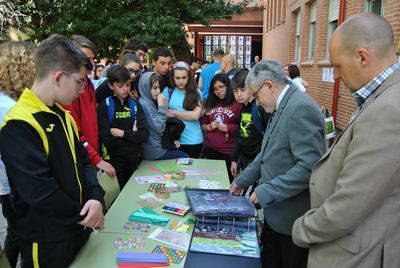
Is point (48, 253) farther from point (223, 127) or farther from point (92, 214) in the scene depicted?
point (223, 127)

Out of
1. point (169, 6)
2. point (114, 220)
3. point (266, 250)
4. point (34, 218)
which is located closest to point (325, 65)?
point (169, 6)

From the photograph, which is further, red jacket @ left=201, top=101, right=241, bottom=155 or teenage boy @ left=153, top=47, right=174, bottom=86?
teenage boy @ left=153, top=47, right=174, bottom=86

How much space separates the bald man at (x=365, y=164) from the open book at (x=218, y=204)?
697 millimetres

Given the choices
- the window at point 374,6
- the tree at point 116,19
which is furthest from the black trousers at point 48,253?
the tree at point 116,19

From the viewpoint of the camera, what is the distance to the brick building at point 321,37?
6.56 metres

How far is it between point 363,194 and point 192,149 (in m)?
2.67

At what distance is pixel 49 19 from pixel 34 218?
11.0 m

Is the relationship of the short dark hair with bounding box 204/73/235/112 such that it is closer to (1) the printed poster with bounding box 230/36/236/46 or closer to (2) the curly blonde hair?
(2) the curly blonde hair

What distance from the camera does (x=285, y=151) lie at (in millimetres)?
2199

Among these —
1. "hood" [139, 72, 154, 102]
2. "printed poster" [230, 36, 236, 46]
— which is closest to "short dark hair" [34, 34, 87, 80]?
"hood" [139, 72, 154, 102]

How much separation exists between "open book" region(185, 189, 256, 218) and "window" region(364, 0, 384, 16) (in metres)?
5.10

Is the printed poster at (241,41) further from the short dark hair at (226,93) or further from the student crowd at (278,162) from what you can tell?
the student crowd at (278,162)

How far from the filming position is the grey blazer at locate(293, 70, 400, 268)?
1323 millimetres

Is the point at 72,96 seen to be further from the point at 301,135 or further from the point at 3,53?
the point at 301,135
